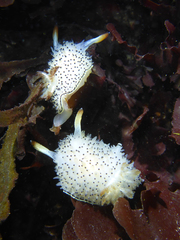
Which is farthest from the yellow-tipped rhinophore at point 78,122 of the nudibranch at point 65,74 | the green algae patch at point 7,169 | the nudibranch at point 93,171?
→ the green algae patch at point 7,169

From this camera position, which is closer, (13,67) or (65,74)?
(65,74)

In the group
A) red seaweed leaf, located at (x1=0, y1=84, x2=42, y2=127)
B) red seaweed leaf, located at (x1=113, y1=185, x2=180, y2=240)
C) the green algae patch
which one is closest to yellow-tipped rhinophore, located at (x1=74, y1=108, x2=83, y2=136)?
→ red seaweed leaf, located at (x1=0, y1=84, x2=42, y2=127)

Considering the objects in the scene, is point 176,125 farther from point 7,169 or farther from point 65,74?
point 7,169

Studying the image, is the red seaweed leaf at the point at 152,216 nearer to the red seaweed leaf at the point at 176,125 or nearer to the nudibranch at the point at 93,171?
the nudibranch at the point at 93,171

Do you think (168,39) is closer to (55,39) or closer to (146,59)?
(146,59)

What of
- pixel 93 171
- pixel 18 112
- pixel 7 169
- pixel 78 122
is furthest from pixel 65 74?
pixel 7 169

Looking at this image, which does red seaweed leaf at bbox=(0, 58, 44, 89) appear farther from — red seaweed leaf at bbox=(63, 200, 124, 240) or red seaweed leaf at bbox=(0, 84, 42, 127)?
red seaweed leaf at bbox=(63, 200, 124, 240)

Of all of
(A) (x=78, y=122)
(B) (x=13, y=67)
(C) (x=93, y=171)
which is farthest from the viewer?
(B) (x=13, y=67)
